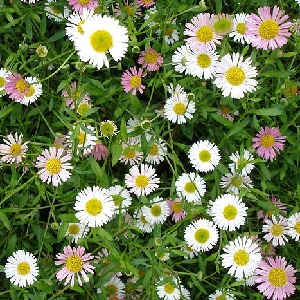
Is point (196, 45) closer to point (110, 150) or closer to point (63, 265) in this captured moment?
point (110, 150)

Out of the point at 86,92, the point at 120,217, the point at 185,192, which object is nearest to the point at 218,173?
the point at 185,192

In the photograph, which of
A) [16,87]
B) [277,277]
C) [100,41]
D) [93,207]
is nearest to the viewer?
[100,41]

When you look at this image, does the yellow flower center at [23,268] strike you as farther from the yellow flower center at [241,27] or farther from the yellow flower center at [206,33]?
the yellow flower center at [241,27]

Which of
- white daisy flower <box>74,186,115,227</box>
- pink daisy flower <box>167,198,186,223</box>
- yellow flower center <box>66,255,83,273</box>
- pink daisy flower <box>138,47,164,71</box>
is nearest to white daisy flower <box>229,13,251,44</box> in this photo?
pink daisy flower <box>138,47,164,71</box>

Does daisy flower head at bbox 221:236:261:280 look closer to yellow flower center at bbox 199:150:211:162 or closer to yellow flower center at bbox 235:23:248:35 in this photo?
yellow flower center at bbox 199:150:211:162

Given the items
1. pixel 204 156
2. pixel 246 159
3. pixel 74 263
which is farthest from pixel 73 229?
pixel 246 159

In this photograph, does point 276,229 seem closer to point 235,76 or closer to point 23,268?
point 235,76
